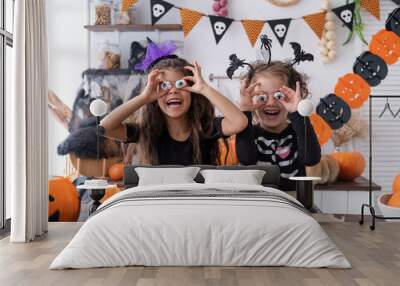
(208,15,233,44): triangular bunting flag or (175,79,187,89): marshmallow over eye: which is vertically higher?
(208,15,233,44): triangular bunting flag

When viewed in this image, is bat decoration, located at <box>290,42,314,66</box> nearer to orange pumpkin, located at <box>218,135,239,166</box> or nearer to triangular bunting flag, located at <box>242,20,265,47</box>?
triangular bunting flag, located at <box>242,20,265,47</box>

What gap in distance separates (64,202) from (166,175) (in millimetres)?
1230

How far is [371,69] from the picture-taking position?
6.73 meters

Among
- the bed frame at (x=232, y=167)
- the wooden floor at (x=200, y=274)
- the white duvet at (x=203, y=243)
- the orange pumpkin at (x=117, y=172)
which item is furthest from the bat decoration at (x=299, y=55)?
the white duvet at (x=203, y=243)

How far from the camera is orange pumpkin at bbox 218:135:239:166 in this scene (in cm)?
668

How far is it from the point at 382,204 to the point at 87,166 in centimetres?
308

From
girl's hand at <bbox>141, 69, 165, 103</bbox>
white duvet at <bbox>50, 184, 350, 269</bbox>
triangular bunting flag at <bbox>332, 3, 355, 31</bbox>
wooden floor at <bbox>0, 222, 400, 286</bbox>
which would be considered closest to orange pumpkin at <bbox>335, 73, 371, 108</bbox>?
triangular bunting flag at <bbox>332, 3, 355, 31</bbox>

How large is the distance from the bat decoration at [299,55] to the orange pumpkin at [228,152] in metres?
1.04

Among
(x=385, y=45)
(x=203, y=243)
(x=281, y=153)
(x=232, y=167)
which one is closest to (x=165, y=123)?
(x=232, y=167)

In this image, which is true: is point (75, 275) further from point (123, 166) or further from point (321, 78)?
point (321, 78)

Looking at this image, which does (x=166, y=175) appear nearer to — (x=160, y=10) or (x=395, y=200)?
(x=160, y=10)

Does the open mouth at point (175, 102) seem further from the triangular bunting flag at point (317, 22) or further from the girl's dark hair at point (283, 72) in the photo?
the triangular bunting flag at point (317, 22)

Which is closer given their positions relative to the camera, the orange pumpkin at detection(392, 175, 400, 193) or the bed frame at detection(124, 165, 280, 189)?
the bed frame at detection(124, 165, 280, 189)

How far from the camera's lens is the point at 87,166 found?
6848mm
